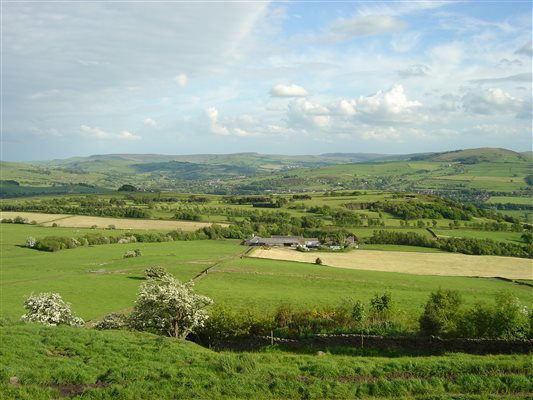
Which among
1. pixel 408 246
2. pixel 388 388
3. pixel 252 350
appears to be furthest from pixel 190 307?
pixel 408 246

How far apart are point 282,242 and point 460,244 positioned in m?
40.4

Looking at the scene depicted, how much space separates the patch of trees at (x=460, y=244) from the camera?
311ft

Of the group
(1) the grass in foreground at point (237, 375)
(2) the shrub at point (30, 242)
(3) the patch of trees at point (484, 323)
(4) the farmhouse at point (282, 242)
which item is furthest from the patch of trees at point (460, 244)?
(1) the grass in foreground at point (237, 375)

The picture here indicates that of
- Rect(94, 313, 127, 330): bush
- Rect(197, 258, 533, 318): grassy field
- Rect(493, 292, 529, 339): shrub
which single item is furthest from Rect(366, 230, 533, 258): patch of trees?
Rect(94, 313, 127, 330): bush

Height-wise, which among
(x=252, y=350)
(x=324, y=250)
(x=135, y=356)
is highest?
(x=135, y=356)

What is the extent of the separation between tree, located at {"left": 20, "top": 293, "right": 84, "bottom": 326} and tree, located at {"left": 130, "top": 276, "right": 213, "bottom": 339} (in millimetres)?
6628

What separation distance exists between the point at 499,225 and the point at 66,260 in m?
107

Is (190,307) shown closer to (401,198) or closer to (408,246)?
(408,246)

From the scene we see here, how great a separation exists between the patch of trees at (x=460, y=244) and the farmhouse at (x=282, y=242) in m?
14.2

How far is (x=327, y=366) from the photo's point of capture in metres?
19.2

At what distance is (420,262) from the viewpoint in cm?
8531

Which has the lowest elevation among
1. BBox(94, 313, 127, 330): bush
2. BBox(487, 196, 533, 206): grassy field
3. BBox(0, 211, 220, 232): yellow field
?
BBox(0, 211, 220, 232): yellow field

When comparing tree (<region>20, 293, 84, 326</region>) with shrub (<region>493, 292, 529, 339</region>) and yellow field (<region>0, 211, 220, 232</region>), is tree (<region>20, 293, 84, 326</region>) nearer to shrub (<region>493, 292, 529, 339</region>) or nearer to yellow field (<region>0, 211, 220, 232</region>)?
shrub (<region>493, 292, 529, 339</region>)

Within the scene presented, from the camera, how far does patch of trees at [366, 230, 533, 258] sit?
3728 inches
